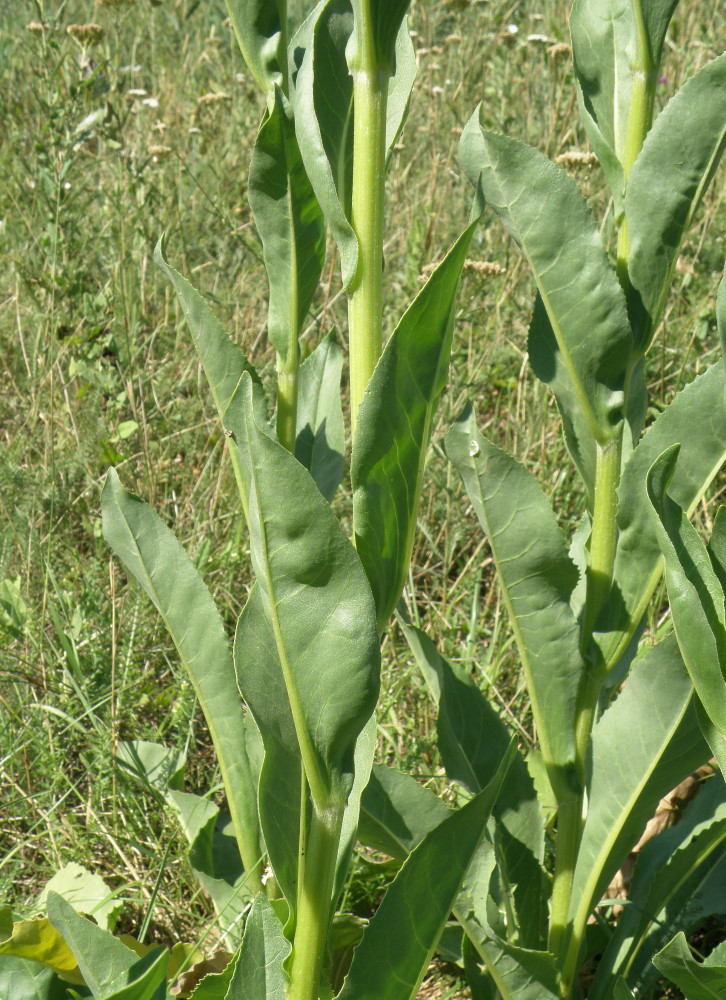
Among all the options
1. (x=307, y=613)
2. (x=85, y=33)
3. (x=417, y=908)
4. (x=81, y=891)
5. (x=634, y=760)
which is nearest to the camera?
(x=307, y=613)

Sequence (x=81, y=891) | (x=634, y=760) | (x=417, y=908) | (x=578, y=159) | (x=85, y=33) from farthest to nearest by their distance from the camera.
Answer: (x=85, y=33) → (x=578, y=159) → (x=81, y=891) → (x=634, y=760) → (x=417, y=908)

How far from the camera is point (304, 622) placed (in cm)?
99

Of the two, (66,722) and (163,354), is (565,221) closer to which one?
(66,722)

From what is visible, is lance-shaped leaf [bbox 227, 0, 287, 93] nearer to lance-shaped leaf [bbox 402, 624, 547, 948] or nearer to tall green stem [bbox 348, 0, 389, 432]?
tall green stem [bbox 348, 0, 389, 432]

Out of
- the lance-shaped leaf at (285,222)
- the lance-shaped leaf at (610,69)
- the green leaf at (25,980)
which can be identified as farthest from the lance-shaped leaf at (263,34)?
the green leaf at (25,980)

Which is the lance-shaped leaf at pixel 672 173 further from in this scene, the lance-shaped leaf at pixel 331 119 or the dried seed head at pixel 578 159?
the dried seed head at pixel 578 159

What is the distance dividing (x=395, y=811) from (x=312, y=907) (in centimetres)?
24

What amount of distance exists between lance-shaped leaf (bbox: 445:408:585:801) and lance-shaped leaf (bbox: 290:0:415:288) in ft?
0.95

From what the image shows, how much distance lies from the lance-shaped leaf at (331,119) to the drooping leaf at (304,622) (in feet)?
0.76

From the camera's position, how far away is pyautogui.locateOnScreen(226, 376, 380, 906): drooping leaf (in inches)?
36.9

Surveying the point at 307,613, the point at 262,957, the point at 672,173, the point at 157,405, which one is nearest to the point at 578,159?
the point at 157,405

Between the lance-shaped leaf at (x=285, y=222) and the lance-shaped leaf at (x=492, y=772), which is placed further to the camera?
the lance-shaped leaf at (x=492, y=772)

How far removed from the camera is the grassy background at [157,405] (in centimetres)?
187

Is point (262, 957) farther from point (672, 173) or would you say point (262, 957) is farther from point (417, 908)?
point (672, 173)
